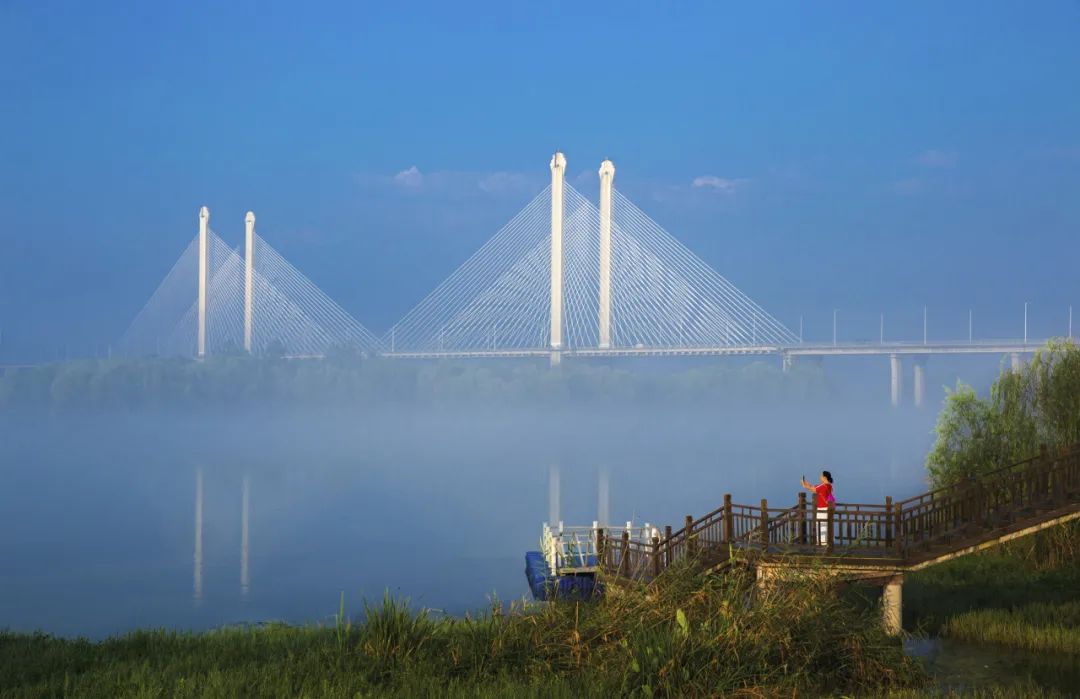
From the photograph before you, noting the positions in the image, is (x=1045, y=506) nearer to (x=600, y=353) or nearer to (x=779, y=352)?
(x=600, y=353)

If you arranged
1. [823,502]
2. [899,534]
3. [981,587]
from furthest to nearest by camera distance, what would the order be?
[981,587] < [823,502] < [899,534]

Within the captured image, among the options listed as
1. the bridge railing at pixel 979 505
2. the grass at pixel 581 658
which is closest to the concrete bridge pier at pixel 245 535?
the grass at pixel 581 658

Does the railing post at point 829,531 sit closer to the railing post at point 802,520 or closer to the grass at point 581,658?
the railing post at point 802,520

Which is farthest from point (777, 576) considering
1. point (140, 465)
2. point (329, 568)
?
point (140, 465)

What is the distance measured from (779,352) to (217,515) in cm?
3046

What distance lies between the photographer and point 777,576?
10.8 m

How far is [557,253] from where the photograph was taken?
188 ft

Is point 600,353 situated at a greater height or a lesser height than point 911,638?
greater

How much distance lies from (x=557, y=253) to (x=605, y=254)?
2451mm

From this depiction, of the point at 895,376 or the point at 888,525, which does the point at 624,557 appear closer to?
the point at 888,525

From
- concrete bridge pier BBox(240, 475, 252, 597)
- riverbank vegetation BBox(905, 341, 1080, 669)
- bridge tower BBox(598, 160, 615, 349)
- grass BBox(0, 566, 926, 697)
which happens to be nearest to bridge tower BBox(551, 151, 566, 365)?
bridge tower BBox(598, 160, 615, 349)

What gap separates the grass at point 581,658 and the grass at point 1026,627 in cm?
260

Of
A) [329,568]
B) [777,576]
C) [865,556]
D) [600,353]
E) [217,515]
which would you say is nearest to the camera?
[777,576]

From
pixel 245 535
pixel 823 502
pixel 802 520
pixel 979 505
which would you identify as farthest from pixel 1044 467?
pixel 245 535
